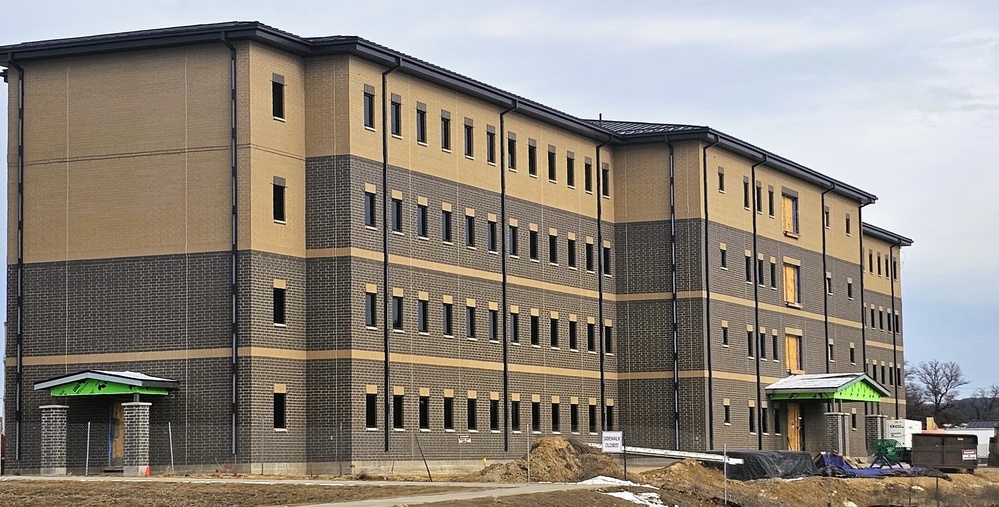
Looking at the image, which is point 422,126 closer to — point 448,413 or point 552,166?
point 448,413

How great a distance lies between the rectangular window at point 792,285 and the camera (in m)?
87.2

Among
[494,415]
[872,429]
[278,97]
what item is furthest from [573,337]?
[872,429]

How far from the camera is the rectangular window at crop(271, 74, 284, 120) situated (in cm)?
5912

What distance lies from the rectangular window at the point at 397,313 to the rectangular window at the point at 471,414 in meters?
5.56

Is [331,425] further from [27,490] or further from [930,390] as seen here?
[930,390]

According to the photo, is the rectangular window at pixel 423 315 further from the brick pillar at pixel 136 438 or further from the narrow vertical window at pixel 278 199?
the brick pillar at pixel 136 438

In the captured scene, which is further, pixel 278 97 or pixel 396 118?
pixel 396 118

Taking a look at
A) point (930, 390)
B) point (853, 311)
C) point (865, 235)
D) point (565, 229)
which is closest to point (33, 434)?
point (565, 229)

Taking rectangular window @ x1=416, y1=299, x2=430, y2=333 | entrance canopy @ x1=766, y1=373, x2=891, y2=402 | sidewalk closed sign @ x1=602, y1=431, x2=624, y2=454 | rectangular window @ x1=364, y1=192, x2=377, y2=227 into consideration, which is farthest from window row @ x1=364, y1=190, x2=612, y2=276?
sidewalk closed sign @ x1=602, y1=431, x2=624, y2=454

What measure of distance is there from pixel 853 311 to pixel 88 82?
169ft

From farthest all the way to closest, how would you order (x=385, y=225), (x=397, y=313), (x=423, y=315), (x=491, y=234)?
(x=491, y=234) → (x=423, y=315) → (x=397, y=313) → (x=385, y=225)

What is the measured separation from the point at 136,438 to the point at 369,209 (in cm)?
1171

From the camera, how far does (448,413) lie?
214 feet

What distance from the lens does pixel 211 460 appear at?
56.6 m
